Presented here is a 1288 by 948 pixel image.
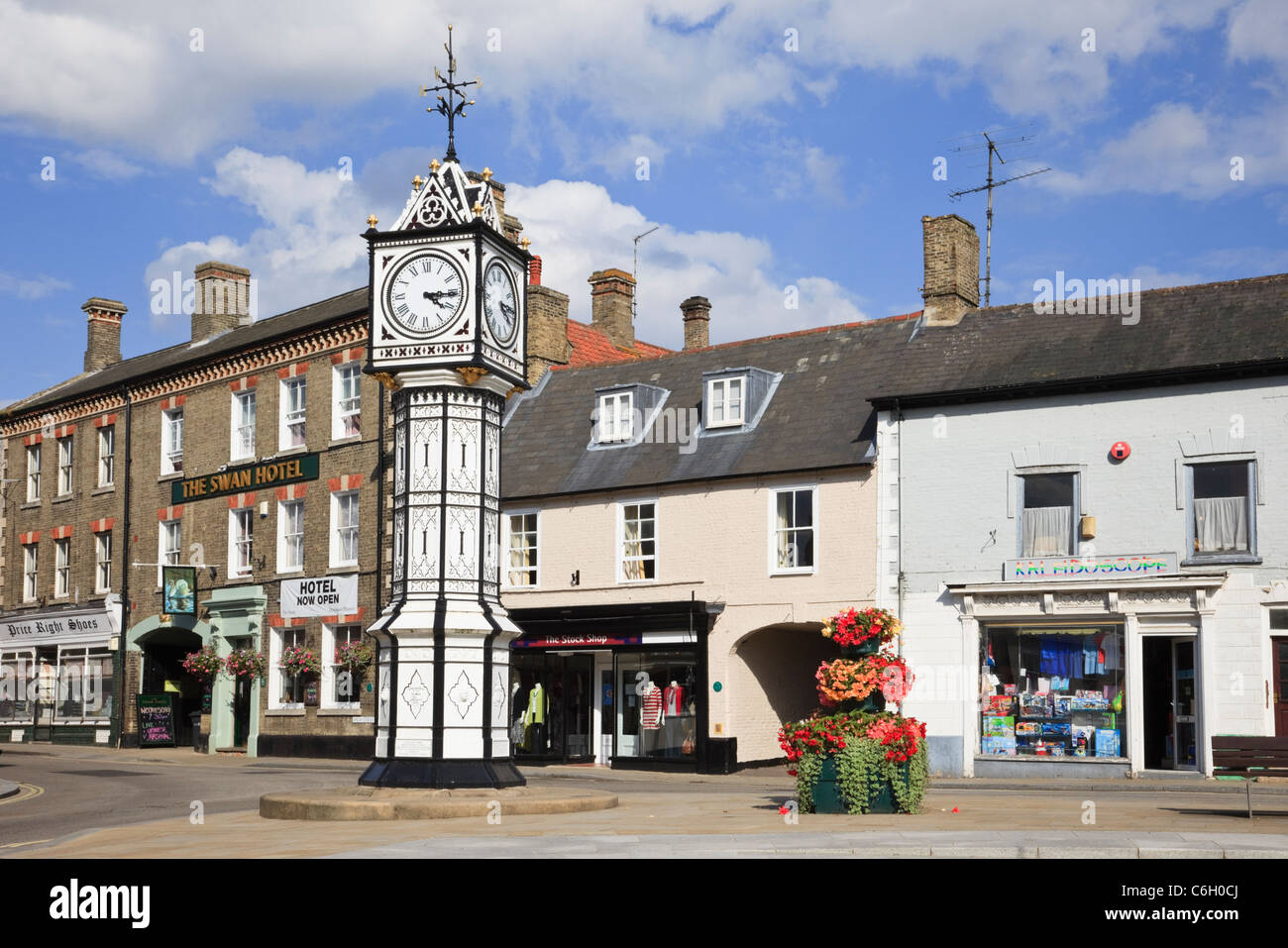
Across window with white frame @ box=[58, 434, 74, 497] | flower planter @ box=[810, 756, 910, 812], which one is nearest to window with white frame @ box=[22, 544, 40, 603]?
window with white frame @ box=[58, 434, 74, 497]

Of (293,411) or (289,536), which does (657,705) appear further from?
(293,411)

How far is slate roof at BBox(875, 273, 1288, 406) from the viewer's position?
83.3ft

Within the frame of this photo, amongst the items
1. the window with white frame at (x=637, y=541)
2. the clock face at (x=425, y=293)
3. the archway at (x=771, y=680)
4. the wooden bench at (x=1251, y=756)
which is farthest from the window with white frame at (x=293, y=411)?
the wooden bench at (x=1251, y=756)

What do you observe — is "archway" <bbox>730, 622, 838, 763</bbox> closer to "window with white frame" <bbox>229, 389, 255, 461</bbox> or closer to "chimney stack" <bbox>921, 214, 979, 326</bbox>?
"chimney stack" <bbox>921, 214, 979, 326</bbox>

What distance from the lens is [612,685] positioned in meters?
31.2

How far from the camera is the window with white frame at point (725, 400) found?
31.3 m

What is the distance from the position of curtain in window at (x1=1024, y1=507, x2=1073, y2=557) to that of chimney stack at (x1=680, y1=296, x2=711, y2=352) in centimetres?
1564

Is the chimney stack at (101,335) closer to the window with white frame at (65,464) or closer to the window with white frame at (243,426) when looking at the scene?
the window with white frame at (65,464)

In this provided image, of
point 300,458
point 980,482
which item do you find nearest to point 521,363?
point 980,482

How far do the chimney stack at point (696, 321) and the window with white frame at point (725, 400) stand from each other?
9.14 metres

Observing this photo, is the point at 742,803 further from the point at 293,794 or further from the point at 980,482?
the point at 980,482

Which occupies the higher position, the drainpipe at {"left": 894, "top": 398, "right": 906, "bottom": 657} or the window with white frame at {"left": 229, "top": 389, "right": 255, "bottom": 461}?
the window with white frame at {"left": 229, "top": 389, "right": 255, "bottom": 461}

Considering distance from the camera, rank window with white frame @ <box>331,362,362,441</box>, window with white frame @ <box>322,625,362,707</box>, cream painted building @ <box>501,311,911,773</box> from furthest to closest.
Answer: window with white frame @ <box>331,362,362,441</box> → window with white frame @ <box>322,625,362,707</box> → cream painted building @ <box>501,311,911,773</box>
